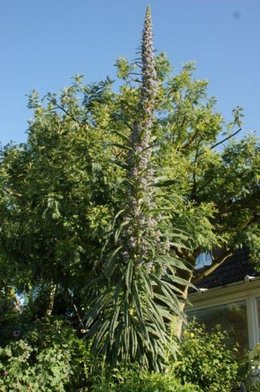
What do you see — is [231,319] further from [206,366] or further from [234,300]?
[206,366]

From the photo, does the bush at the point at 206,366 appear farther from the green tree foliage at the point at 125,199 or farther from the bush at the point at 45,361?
the bush at the point at 45,361

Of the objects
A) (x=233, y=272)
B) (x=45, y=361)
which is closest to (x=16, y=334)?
(x=45, y=361)

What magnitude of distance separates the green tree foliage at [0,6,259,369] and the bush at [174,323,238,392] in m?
0.96

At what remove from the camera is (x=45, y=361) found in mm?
9117

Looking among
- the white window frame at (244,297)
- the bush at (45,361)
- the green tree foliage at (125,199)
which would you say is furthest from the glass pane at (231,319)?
the bush at (45,361)

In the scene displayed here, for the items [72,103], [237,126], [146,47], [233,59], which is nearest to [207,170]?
[237,126]

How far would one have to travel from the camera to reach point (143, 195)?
7.45 m

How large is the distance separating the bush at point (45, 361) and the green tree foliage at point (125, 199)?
1.50 feet

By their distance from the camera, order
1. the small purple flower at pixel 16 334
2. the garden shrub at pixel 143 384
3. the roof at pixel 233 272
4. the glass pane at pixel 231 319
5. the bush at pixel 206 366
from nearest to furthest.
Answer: the garden shrub at pixel 143 384 < the bush at pixel 206 366 < the small purple flower at pixel 16 334 < the glass pane at pixel 231 319 < the roof at pixel 233 272

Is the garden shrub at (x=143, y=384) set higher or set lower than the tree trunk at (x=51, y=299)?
lower

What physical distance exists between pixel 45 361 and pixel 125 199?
3198 millimetres

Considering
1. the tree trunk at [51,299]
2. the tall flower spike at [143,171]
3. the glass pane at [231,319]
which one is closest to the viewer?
the tall flower spike at [143,171]

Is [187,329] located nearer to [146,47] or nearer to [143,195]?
[143,195]

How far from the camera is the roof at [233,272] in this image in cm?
1325
